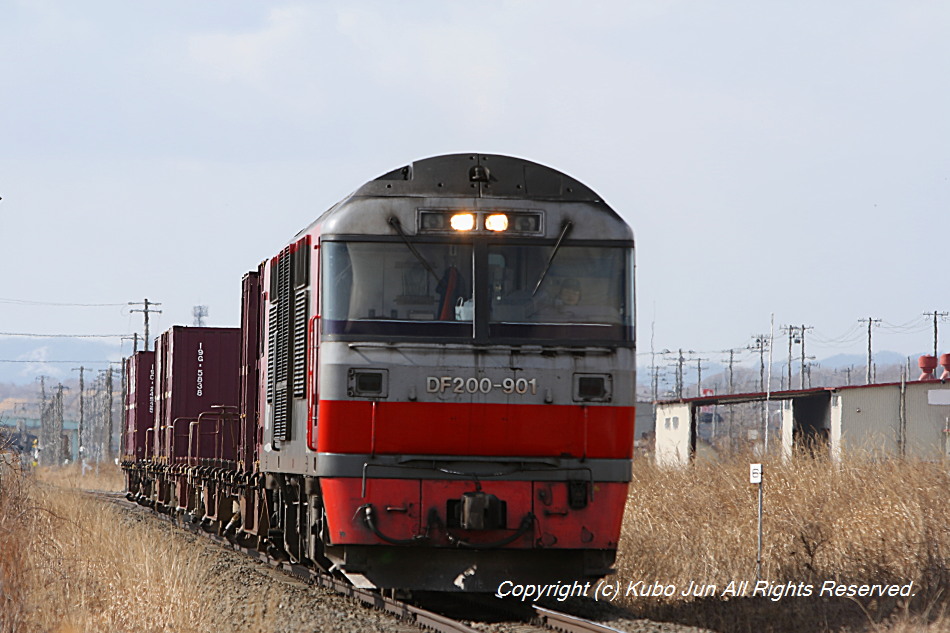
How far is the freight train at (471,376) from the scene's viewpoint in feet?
36.0

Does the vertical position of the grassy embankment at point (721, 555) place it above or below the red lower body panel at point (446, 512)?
below

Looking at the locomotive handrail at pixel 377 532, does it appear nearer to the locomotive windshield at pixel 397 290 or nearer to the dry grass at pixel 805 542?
the locomotive windshield at pixel 397 290

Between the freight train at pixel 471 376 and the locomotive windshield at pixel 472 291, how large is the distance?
0.01m

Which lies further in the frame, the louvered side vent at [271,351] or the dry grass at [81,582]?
the louvered side vent at [271,351]

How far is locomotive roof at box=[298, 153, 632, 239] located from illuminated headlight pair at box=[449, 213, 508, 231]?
0.14 meters

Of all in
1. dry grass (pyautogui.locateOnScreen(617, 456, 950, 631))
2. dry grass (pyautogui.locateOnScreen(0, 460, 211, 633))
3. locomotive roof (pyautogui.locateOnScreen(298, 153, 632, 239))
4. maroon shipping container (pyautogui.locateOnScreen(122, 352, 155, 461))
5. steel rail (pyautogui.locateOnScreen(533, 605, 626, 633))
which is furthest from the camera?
maroon shipping container (pyautogui.locateOnScreen(122, 352, 155, 461))

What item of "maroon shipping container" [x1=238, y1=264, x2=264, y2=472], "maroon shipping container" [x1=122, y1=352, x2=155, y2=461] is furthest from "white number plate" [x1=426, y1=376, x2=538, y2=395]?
"maroon shipping container" [x1=122, y1=352, x2=155, y2=461]

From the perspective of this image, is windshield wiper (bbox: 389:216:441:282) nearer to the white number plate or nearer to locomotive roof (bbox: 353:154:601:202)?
locomotive roof (bbox: 353:154:601:202)

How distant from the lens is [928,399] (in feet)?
147

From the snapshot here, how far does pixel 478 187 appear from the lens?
11.4 meters

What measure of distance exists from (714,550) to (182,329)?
39.6 feet

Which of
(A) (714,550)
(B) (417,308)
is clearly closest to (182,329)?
(A) (714,550)

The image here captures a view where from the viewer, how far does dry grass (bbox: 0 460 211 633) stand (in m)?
10.4

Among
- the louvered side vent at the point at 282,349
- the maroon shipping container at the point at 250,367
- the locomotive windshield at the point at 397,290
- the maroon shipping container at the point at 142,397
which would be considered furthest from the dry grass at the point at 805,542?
the maroon shipping container at the point at 142,397
